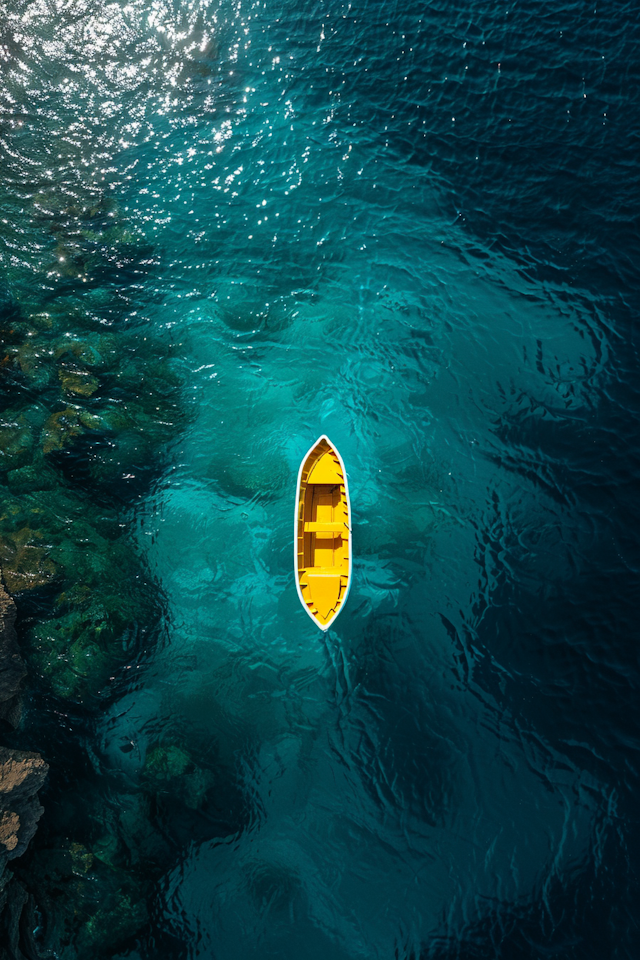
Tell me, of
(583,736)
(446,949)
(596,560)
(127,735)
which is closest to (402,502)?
(596,560)

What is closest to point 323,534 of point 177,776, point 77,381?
point 177,776

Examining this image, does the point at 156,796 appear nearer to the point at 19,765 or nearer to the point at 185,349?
the point at 19,765

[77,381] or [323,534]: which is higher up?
[77,381]

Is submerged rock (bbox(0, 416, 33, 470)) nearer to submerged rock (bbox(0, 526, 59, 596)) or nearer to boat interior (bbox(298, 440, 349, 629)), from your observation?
submerged rock (bbox(0, 526, 59, 596))

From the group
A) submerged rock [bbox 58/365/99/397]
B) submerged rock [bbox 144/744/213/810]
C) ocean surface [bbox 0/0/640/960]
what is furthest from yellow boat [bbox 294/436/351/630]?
submerged rock [bbox 58/365/99/397]

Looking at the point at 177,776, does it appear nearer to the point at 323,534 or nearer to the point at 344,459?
the point at 323,534

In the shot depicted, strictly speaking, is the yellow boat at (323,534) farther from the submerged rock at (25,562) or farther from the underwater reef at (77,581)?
the submerged rock at (25,562)

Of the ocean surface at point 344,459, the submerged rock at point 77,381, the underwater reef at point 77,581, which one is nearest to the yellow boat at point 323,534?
the ocean surface at point 344,459
